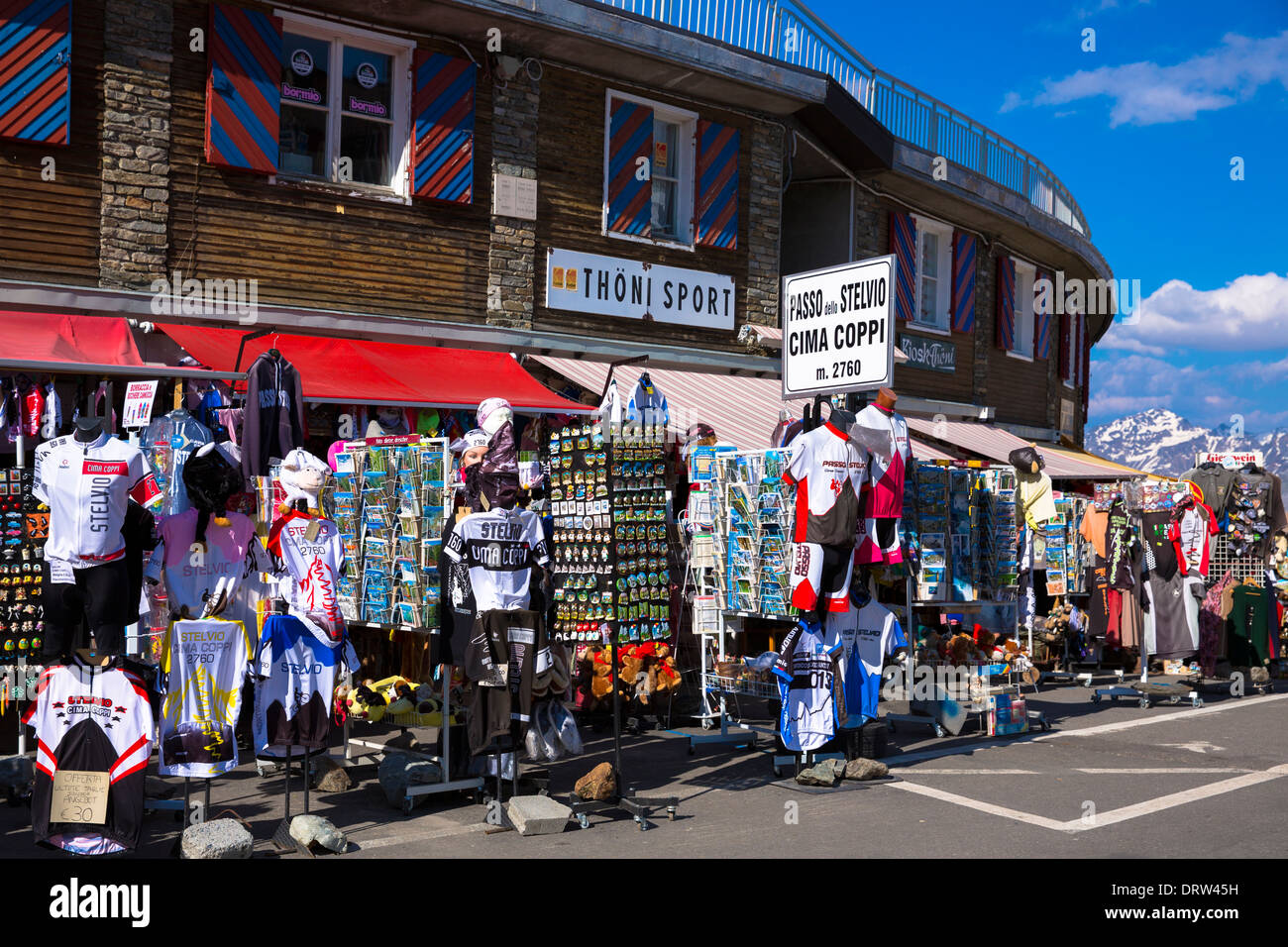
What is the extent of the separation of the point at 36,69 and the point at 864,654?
32.3ft

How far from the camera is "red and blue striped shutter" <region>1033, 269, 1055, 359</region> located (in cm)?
2778

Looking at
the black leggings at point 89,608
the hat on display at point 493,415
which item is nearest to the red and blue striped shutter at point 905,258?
the hat on display at point 493,415

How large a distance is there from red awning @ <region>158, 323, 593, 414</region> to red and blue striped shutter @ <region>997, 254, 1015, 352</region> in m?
13.9

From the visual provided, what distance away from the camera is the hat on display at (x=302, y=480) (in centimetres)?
739

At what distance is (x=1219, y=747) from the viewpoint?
10.3 meters

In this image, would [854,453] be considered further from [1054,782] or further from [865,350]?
[1054,782]

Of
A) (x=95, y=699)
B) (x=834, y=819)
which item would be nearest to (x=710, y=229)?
(x=834, y=819)

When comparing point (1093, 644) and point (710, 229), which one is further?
point (710, 229)

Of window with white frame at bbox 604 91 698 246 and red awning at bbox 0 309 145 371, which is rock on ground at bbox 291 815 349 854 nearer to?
red awning at bbox 0 309 145 371

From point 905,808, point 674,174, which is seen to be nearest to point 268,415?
point 905,808

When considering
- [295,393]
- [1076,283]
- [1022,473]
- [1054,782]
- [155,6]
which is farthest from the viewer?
[1076,283]

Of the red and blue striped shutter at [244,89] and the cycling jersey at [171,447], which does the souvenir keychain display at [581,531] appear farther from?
the red and blue striped shutter at [244,89]

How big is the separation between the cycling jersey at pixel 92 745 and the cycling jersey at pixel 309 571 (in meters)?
1.08

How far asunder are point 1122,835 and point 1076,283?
2567 centimetres
